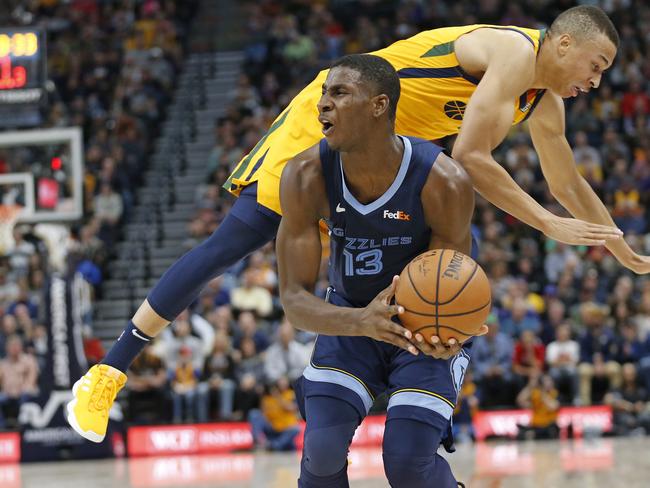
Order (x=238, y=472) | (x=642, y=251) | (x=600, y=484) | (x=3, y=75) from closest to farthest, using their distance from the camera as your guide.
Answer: (x=600, y=484) < (x=238, y=472) < (x=3, y=75) < (x=642, y=251)

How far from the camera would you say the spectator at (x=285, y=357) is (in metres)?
13.1

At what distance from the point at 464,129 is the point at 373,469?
5.60m

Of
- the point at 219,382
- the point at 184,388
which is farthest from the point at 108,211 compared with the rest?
the point at 219,382

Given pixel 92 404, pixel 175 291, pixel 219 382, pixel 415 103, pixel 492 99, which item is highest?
pixel 492 99

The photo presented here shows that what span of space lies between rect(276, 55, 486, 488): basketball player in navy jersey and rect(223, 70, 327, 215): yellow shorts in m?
0.69

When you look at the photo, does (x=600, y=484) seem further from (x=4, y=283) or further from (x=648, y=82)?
(x=648, y=82)

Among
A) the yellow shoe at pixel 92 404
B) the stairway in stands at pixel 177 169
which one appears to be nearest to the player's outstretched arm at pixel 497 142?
the yellow shoe at pixel 92 404

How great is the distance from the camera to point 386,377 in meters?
4.95

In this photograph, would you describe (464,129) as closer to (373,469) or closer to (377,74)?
(377,74)

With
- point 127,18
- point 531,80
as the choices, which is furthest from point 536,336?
point 127,18

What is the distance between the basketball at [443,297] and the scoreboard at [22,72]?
8.63m

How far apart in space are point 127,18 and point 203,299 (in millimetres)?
8431

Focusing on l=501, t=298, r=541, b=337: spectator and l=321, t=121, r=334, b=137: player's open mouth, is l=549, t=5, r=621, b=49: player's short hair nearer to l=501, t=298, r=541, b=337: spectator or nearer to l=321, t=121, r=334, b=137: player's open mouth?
l=321, t=121, r=334, b=137: player's open mouth

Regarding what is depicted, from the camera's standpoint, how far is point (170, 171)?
57.7ft
